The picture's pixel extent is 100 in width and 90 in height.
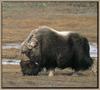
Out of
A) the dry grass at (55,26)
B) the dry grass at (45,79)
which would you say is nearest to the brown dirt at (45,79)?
the dry grass at (45,79)

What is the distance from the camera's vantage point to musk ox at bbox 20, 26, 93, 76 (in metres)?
4.19

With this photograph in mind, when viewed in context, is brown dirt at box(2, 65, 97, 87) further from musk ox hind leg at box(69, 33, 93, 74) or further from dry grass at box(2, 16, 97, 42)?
dry grass at box(2, 16, 97, 42)

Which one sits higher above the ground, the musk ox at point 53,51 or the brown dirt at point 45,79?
the musk ox at point 53,51

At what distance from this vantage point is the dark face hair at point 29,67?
4.18 metres

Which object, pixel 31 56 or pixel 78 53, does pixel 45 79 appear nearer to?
pixel 31 56

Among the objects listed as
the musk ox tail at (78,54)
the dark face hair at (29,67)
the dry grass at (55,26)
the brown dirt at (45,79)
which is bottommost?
the brown dirt at (45,79)

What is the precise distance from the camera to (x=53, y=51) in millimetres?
4211

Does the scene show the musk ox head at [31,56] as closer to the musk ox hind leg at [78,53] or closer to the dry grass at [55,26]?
the dry grass at [55,26]

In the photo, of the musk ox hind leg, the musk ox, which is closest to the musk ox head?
the musk ox

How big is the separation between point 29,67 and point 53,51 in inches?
10.4

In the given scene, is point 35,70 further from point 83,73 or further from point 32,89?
point 83,73

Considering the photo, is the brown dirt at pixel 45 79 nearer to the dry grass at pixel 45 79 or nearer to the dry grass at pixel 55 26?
the dry grass at pixel 45 79

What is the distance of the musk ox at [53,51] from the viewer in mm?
4191

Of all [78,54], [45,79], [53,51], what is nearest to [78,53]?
[78,54]
